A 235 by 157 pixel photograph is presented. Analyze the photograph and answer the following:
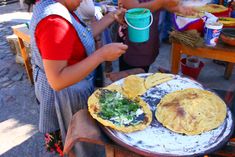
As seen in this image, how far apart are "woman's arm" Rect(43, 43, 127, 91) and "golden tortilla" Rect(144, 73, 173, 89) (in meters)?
0.31

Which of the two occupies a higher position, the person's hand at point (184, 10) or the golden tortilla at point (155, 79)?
the person's hand at point (184, 10)

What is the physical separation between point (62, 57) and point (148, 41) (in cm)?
102

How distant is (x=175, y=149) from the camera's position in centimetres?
131

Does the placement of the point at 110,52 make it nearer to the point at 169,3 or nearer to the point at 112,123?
the point at 112,123

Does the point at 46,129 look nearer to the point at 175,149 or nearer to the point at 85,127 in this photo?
the point at 85,127

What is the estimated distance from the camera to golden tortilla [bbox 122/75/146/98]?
1.71 m

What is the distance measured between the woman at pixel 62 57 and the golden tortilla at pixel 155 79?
30 centimetres

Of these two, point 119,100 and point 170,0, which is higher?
point 170,0

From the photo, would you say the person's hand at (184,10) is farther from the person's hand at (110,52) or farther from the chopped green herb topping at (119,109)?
the chopped green herb topping at (119,109)

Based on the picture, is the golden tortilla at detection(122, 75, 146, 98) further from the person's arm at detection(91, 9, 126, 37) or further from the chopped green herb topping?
the person's arm at detection(91, 9, 126, 37)

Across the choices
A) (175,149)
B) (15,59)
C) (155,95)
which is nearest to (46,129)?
(155,95)

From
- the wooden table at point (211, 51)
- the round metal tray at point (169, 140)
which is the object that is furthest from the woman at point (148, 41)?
the round metal tray at point (169, 140)

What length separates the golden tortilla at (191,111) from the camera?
1.43m

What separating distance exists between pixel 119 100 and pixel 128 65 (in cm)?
90
